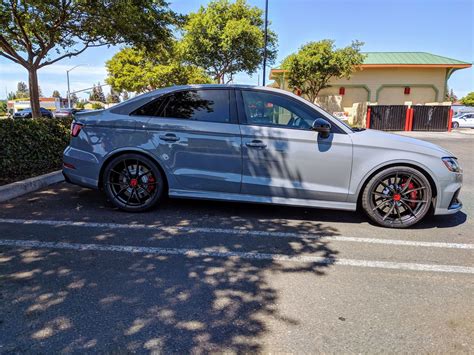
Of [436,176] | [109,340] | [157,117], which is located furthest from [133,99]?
[436,176]

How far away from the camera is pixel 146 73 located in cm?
3338

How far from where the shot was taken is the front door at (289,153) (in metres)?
4.37

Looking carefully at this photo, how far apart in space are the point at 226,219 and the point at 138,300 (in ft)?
6.78

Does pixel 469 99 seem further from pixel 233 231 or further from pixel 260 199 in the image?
pixel 233 231

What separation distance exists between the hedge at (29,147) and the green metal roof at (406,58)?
87.3 feet

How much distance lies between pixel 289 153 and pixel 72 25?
24.9ft

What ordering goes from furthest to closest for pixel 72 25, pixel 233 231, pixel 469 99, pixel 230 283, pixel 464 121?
pixel 469 99, pixel 464 121, pixel 72 25, pixel 233 231, pixel 230 283

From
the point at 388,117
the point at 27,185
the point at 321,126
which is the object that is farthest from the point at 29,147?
the point at 388,117

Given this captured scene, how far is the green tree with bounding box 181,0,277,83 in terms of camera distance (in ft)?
70.3

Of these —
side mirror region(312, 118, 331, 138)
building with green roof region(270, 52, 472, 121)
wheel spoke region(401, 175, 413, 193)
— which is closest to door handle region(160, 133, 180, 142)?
side mirror region(312, 118, 331, 138)

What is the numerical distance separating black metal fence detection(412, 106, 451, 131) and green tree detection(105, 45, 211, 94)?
15697 mm

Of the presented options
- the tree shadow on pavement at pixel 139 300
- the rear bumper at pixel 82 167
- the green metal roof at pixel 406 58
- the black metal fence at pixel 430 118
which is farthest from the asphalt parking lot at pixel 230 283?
the green metal roof at pixel 406 58

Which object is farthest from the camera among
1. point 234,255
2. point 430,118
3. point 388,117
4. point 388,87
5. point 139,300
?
point 388,87

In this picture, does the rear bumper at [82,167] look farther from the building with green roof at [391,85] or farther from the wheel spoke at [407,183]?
the building with green roof at [391,85]
